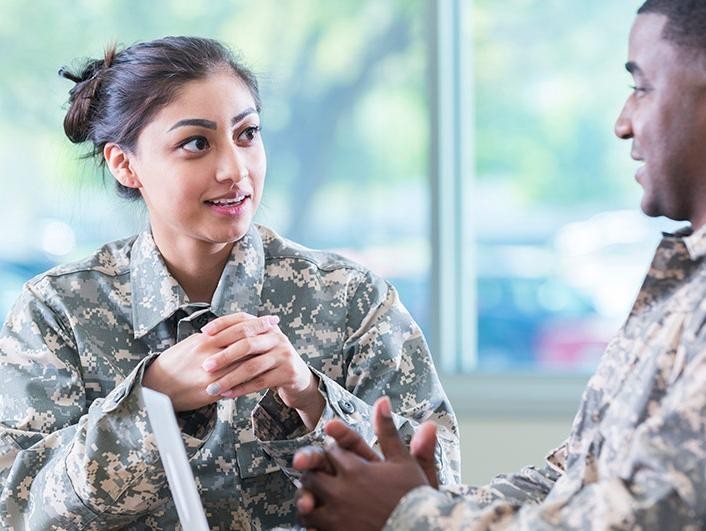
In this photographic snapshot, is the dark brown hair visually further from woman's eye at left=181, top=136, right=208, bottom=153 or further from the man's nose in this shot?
the man's nose

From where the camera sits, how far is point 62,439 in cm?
182

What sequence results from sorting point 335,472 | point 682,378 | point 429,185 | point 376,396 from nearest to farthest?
1. point 682,378
2. point 335,472
3. point 376,396
4. point 429,185

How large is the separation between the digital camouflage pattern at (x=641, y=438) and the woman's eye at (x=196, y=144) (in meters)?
0.77

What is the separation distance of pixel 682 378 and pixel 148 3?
277 centimetres

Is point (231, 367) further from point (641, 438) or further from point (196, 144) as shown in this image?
point (641, 438)

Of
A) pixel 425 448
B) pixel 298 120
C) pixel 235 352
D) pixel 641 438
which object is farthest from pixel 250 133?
pixel 298 120

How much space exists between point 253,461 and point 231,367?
28cm

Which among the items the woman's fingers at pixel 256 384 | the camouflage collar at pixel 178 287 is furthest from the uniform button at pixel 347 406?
the camouflage collar at pixel 178 287

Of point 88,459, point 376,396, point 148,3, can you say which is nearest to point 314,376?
point 376,396

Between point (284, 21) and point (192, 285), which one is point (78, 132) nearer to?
point (192, 285)

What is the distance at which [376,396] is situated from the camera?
1918 millimetres

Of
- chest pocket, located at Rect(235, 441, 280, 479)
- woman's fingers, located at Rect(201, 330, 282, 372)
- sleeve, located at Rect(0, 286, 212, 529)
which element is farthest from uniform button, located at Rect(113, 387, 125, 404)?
chest pocket, located at Rect(235, 441, 280, 479)

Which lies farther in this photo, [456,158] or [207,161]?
[456,158]

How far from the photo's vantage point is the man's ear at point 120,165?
6.71 feet
